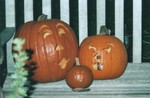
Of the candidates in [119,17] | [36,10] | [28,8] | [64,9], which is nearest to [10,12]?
[28,8]

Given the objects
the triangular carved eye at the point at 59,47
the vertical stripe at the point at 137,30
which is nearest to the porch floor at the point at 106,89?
the triangular carved eye at the point at 59,47

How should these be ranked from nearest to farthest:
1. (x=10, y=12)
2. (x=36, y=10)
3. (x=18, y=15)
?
1. (x=10, y=12)
2. (x=18, y=15)
3. (x=36, y=10)

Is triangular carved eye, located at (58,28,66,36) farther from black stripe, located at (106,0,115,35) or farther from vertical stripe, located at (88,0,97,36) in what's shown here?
→ black stripe, located at (106,0,115,35)

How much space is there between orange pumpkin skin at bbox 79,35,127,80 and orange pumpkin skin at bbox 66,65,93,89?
14 cm

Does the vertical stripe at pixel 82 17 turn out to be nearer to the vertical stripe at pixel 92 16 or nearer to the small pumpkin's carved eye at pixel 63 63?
the small pumpkin's carved eye at pixel 63 63

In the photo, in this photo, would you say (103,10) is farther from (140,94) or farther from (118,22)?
(140,94)

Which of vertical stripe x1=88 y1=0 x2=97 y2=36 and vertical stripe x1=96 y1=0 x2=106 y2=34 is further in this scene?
vertical stripe x1=88 y1=0 x2=97 y2=36

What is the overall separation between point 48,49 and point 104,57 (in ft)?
1.12

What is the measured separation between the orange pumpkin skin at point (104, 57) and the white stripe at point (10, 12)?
65 cm

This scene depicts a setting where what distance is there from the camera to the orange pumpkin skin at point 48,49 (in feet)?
5.77

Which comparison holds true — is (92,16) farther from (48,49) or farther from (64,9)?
(48,49)

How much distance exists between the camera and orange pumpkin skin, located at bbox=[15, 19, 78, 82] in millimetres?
1759

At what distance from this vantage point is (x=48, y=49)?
5.76ft

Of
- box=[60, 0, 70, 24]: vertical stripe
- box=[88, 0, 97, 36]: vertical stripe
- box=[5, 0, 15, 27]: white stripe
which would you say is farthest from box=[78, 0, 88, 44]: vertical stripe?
box=[88, 0, 97, 36]: vertical stripe
